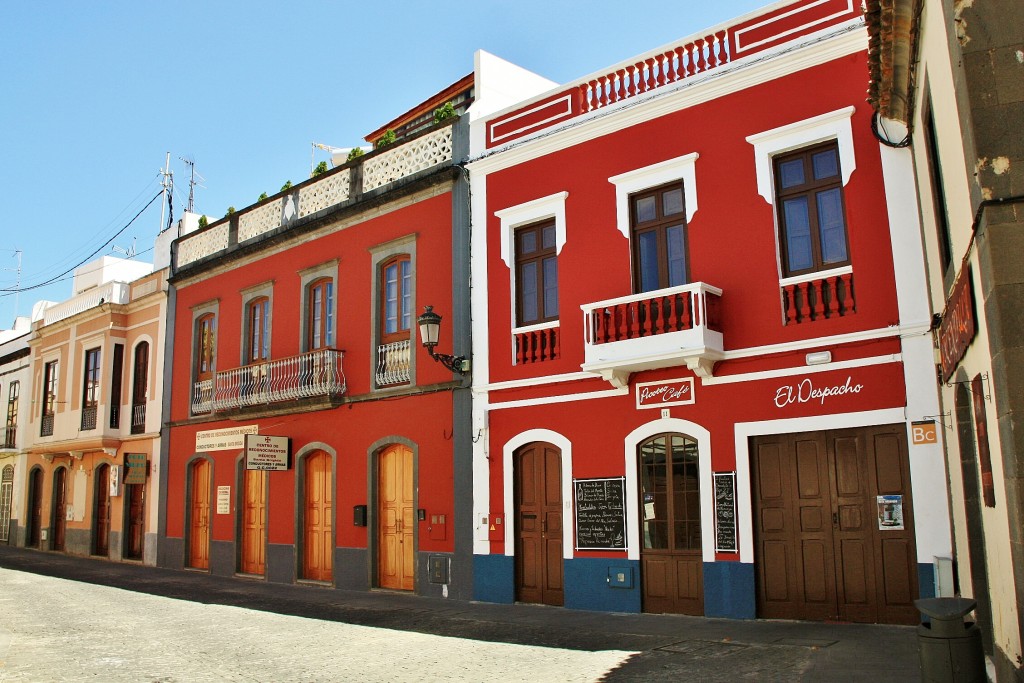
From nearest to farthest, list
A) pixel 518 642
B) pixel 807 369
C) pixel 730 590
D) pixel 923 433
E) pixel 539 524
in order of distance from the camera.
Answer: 1. pixel 923 433
2. pixel 518 642
3. pixel 807 369
4. pixel 730 590
5. pixel 539 524

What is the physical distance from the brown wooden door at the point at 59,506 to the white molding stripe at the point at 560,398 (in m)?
18.0

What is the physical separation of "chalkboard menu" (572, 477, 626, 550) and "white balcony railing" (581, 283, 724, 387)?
148 centimetres

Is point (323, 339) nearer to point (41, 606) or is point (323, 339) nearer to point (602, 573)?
point (41, 606)

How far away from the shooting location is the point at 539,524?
13023 millimetres

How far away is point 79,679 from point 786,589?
25.6 feet

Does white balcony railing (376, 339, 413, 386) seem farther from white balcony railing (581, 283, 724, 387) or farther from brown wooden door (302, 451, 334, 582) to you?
white balcony railing (581, 283, 724, 387)

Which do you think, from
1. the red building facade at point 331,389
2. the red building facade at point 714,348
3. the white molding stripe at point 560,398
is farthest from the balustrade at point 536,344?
the red building facade at point 331,389

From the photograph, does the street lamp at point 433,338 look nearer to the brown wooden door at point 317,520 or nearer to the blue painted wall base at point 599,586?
the blue painted wall base at point 599,586

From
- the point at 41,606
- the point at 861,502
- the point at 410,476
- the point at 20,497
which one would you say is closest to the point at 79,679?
the point at 41,606

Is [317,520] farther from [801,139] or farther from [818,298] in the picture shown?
[801,139]

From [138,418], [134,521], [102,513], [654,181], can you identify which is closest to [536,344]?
[654,181]

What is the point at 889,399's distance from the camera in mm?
9914

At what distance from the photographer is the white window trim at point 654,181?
1184 centimetres

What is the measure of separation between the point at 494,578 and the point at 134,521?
13.3 meters
